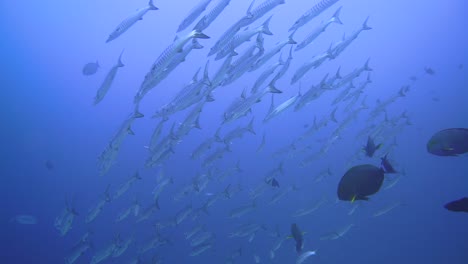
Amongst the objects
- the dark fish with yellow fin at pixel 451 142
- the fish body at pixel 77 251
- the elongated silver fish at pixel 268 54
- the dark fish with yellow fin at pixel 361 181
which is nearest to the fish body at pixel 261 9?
the elongated silver fish at pixel 268 54

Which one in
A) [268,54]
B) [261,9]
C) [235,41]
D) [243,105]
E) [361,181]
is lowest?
[243,105]

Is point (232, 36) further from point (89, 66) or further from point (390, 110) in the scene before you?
point (390, 110)

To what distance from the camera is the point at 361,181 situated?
9.86 feet

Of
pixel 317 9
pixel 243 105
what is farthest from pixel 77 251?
pixel 317 9

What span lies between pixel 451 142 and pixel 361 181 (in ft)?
3.73

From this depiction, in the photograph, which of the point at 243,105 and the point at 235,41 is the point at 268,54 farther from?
the point at 243,105

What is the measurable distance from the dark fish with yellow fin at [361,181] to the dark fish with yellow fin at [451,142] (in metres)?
0.90

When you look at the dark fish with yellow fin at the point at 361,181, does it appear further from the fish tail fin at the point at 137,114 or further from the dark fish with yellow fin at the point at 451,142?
the fish tail fin at the point at 137,114

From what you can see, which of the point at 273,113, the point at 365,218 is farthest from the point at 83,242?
the point at 365,218

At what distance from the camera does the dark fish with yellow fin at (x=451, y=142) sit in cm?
330

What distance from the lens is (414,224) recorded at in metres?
23.6

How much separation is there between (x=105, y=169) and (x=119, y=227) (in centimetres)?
1410

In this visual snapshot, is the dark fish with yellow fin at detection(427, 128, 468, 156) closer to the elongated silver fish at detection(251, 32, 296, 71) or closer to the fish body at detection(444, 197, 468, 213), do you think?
the fish body at detection(444, 197, 468, 213)

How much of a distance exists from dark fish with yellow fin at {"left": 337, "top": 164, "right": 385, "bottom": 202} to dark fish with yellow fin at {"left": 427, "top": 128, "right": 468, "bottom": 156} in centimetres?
90
